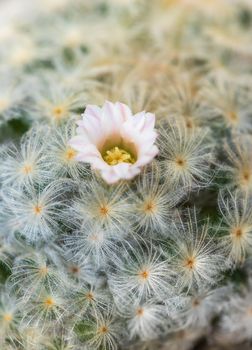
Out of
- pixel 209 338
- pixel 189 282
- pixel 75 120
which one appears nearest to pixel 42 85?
pixel 75 120

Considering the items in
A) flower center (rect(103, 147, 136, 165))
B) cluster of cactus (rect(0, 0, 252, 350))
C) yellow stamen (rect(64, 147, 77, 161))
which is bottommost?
cluster of cactus (rect(0, 0, 252, 350))

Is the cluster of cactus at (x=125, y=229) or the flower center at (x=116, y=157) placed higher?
the flower center at (x=116, y=157)

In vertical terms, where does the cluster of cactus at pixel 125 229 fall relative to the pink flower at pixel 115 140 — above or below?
below

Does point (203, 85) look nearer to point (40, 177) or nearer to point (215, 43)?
point (215, 43)

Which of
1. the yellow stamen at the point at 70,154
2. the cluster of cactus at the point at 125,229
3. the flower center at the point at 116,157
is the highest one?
the yellow stamen at the point at 70,154

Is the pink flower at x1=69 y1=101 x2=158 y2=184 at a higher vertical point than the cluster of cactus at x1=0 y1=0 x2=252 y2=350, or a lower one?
higher
